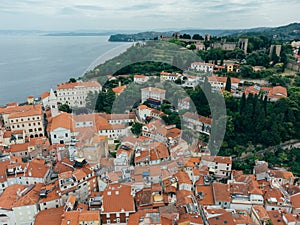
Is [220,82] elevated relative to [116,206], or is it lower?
elevated

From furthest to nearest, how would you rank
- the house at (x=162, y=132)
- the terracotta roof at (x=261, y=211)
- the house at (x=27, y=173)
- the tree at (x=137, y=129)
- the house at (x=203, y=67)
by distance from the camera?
the house at (x=203, y=67)
the tree at (x=137, y=129)
the house at (x=162, y=132)
the house at (x=27, y=173)
the terracotta roof at (x=261, y=211)

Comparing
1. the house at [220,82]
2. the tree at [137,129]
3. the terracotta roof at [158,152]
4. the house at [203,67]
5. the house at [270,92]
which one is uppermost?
the house at [203,67]

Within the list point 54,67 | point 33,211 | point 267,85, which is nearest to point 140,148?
point 33,211

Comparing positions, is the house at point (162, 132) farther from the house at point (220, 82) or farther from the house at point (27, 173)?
the house at point (220, 82)

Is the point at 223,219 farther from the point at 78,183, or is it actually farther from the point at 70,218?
the point at 78,183

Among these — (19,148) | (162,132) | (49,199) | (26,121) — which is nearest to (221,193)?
(162,132)

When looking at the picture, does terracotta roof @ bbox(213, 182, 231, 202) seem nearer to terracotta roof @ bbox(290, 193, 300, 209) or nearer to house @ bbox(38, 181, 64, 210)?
terracotta roof @ bbox(290, 193, 300, 209)

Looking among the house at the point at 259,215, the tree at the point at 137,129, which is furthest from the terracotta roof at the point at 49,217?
the house at the point at 259,215
